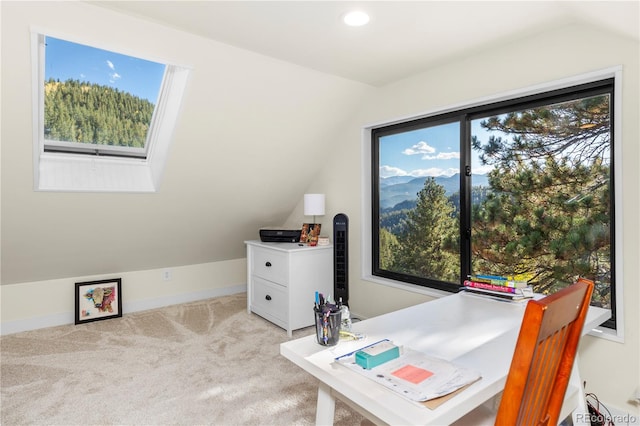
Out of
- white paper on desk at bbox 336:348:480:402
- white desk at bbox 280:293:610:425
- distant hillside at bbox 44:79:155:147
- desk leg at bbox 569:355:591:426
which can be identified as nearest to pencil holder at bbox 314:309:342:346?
white desk at bbox 280:293:610:425

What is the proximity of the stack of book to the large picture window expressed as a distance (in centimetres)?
45

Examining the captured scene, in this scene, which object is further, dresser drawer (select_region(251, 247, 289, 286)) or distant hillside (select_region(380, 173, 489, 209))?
dresser drawer (select_region(251, 247, 289, 286))

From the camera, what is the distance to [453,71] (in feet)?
8.70

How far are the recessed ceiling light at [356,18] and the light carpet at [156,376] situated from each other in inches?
82.0

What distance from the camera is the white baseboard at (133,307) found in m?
3.31

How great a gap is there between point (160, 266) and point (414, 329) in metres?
3.30

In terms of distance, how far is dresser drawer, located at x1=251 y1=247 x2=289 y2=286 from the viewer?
3332mm

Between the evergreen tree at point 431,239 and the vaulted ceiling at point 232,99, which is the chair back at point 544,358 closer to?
the vaulted ceiling at point 232,99

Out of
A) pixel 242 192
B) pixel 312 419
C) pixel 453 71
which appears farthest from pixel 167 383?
pixel 453 71

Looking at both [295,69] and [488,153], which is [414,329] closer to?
[488,153]

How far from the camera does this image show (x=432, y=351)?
1.31 m

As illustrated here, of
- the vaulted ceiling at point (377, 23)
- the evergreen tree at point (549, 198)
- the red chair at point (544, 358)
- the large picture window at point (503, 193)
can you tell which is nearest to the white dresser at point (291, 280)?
the large picture window at point (503, 193)

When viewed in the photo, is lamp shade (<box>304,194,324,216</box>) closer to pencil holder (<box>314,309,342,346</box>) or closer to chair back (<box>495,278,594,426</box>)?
pencil holder (<box>314,309,342,346</box>)

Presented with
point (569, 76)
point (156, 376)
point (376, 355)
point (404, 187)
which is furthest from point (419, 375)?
point (404, 187)
